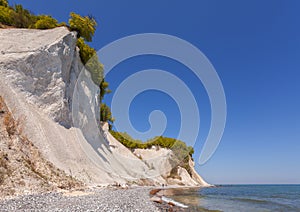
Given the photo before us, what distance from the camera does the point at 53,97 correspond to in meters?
19.4

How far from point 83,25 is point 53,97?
11640mm

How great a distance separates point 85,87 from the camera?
25.8 meters

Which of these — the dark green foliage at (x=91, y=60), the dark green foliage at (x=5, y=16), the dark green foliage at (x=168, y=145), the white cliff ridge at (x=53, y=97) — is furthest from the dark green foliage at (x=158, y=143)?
the dark green foliage at (x=5, y=16)

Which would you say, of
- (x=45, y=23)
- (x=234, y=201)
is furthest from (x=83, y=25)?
(x=234, y=201)

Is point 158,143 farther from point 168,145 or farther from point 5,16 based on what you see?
point 5,16

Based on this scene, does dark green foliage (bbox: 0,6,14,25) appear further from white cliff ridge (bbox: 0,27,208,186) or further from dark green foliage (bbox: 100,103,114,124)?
dark green foliage (bbox: 100,103,114,124)

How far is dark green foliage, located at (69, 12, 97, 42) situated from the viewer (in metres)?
25.5

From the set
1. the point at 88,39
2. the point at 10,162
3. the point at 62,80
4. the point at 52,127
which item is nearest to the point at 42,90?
the point at 62,80

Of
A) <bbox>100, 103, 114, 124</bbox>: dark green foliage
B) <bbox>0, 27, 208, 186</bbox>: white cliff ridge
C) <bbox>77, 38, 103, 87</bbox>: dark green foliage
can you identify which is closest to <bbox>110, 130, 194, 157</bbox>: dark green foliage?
<bbox>100, 103, 114, 124</bbox>: dark green foliage

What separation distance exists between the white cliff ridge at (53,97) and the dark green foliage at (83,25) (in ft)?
9.99

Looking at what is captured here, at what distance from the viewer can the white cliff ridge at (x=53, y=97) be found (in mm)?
16047

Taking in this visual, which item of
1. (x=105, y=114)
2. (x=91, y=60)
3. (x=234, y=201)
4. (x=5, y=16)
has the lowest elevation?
(x=234, y=201)

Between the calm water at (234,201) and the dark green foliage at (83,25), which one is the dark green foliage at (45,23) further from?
the calm water at (234,201)

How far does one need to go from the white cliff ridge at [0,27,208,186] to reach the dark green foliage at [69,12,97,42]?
3044 mm
